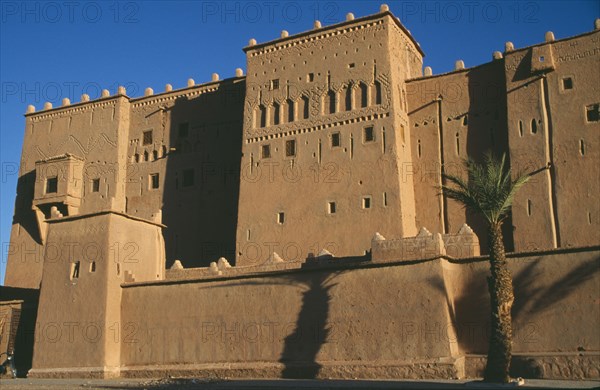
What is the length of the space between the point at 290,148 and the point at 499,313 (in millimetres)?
13240

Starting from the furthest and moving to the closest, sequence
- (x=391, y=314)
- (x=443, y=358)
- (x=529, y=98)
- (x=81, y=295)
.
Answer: (x=529, y=98), (x=81, y=295), (x=391, y=314), (x=443, y=358)

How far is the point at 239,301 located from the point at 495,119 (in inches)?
445

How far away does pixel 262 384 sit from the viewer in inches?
680

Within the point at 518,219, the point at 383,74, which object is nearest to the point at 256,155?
the point at 383,74

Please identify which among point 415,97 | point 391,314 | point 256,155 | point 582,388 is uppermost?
point 415,97

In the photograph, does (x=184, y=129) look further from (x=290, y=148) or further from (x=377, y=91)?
(x=377, y=91)

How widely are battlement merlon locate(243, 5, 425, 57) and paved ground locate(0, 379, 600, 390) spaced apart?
562 inches

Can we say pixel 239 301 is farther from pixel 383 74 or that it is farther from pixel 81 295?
pixel 383 74

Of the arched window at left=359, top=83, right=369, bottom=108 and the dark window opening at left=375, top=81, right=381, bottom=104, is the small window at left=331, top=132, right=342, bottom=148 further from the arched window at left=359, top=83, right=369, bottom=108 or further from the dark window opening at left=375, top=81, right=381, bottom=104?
the dark window opening at left=375, top=81, right=381, bottom=104

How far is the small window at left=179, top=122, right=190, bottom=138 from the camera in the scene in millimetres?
31500

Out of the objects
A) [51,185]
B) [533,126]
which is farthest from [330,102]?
[51,185]

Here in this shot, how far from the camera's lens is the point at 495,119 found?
25.5 metres

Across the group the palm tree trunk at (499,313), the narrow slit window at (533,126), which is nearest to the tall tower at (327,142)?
the narrow slit window at (533,126)

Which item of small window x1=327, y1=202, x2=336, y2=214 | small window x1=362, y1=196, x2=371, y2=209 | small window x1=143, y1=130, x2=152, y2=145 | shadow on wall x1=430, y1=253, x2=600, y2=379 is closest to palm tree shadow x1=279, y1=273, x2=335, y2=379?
shadow on wall x1=430, y1=253, x2=600, y2=379
